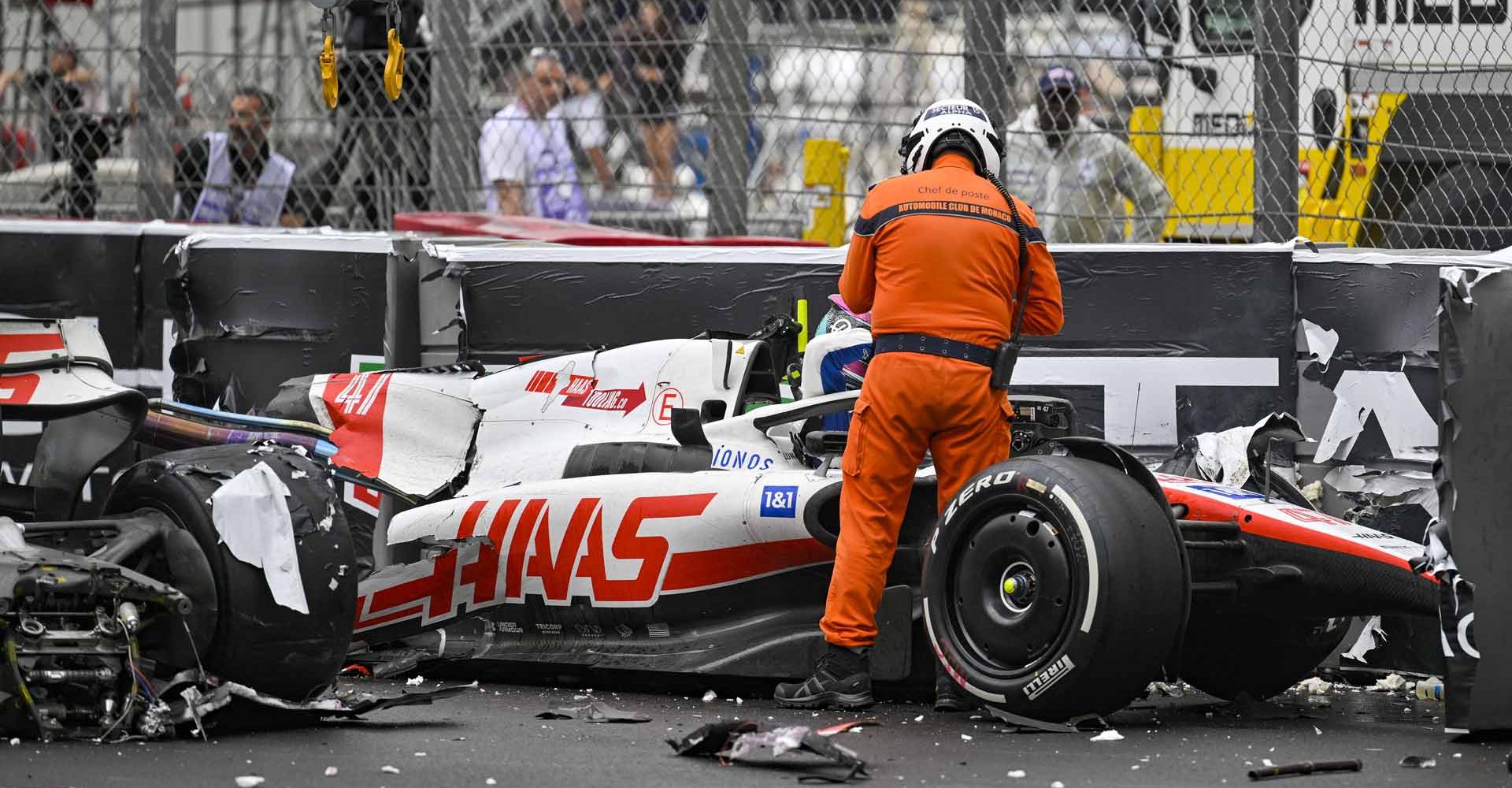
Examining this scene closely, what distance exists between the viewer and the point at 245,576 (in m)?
5.76

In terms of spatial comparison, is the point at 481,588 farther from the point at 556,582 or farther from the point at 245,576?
the point at 245,576

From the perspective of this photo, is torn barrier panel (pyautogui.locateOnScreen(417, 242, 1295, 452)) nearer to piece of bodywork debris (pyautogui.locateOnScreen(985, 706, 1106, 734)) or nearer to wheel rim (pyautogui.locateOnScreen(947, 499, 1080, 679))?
wheel rim (pyautogui.locateOnScreen(947, 499, 1080, 679))

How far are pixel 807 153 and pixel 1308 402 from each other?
2.57 meters

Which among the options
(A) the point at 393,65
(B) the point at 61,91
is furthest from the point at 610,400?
(B) the point at 61,91

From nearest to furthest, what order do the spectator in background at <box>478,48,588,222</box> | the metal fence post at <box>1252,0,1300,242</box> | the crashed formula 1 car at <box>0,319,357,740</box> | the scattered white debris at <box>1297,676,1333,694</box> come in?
the crashed formula 1 car at <box>0,319,357,740</box> → the scattered white debris at <box>1297,676,1333,694</box> → the metal fence post at <box>1252,0,1300,242</box> → the spectator in background at <box>478,48,588,222</box>

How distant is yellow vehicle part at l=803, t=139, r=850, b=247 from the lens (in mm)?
9336

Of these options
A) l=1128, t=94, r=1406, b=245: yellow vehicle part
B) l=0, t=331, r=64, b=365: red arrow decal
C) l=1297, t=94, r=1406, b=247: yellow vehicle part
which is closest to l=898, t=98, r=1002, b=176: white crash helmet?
l=1128, t=94, r=1406, b=245: yellow vehicle part

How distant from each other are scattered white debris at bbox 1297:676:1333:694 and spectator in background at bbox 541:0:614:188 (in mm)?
3955

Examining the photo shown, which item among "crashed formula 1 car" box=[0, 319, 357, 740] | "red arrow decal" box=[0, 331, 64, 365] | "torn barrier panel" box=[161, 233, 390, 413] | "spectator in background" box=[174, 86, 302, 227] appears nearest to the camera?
"crashed formula 1 car" box=[0, 319, 357, 740]

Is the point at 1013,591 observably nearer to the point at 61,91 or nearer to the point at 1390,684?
the point at 1390,684

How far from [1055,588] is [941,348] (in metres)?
0.95

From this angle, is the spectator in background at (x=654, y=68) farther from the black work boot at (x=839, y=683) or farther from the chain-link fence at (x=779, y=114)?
the black work boot at (x=839, y=683)

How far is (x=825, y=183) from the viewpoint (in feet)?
31.0

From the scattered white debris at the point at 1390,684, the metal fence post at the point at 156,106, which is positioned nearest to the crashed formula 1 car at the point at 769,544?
the scattered white debris at the point at 1390,684
